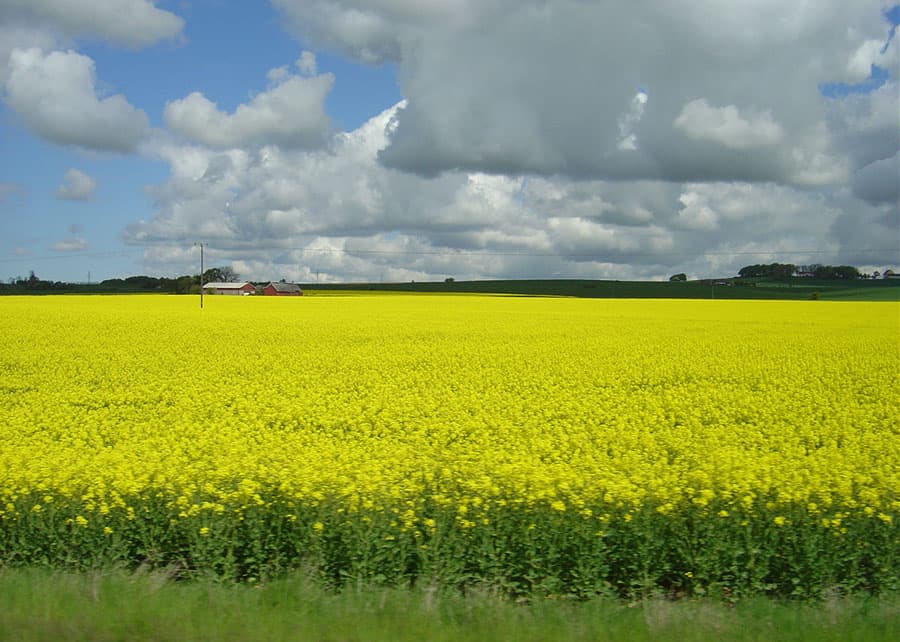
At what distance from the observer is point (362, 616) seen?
14.9 feet

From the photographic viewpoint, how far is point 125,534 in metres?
6.55

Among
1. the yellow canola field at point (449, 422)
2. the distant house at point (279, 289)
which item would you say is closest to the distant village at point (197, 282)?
the distant house at point (279, 289)

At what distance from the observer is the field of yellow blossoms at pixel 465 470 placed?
609 cm

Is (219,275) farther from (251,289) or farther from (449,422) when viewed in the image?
(449,422)

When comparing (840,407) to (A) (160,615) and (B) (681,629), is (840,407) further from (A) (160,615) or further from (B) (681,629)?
(A) (160,615)

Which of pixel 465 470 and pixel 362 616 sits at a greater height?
pixel 465 470

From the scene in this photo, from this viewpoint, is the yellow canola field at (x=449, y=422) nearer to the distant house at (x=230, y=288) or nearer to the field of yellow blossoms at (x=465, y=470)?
the field of yellow blossoms at (x=465, y=470)

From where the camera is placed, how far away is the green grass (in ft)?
13.9

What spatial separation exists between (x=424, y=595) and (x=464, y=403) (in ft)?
22.4

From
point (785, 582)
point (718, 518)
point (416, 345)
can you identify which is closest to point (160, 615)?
point (718, 518)

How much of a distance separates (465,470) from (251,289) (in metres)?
88.6

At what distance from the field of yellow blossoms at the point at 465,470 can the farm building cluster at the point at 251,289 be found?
7030 centimetres

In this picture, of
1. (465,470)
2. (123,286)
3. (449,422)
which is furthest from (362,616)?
(123,286)

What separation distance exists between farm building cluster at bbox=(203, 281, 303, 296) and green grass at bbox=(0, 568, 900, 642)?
272ft
